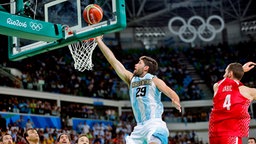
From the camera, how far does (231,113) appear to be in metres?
5.69

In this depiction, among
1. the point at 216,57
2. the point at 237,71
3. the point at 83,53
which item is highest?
the point at 216,57

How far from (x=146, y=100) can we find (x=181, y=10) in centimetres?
3237

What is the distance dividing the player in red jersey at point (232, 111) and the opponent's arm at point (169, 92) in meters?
0.62

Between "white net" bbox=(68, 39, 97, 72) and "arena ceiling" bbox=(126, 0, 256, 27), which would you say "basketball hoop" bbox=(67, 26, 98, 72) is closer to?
"white net" bbox=(68, 39, 97, 72)

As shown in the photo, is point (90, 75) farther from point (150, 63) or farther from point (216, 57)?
point (150, 63)

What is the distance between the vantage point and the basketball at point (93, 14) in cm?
793

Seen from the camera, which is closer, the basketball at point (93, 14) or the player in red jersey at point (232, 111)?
the player in red jersey at point (232, 111)

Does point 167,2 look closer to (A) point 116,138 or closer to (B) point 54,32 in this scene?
(A) point 116,138

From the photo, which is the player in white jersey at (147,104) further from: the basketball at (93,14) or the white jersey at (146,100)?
the basketball at (93,14)

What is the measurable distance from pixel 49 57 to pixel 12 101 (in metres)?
7.13

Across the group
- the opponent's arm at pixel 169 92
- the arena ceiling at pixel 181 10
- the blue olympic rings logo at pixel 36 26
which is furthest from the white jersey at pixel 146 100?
the arena ceiling at pixel 181 10

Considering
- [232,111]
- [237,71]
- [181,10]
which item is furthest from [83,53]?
[181,10]

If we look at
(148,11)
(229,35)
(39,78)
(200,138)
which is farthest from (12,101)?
(229,35)

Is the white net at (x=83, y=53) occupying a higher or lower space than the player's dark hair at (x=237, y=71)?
higher
